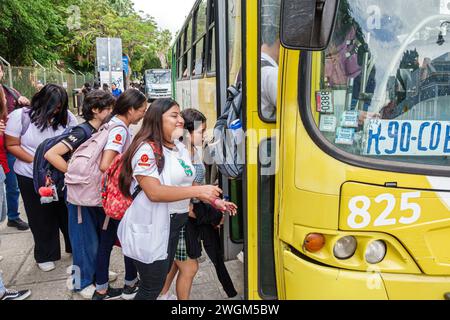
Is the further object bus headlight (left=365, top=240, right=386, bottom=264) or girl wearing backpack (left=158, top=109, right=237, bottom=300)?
girl wearing backpack (left=158, top=109, right=237, bottom=300)

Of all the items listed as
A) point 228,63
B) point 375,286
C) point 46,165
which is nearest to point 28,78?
point 46,165

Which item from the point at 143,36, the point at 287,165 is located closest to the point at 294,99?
the point at 287,165

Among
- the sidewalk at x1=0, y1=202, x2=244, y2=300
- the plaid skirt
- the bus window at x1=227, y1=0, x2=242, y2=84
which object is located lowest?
the sidewalk at x1=0, y1=202, x2=244, y2=300

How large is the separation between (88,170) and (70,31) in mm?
28974

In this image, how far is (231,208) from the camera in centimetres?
228

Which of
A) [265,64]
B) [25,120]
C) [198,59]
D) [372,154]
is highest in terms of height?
[198,59]

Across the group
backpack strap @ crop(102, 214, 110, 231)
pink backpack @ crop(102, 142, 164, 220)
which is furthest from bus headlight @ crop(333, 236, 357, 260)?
backpack strap @ crop(102, 214, 110, 231)

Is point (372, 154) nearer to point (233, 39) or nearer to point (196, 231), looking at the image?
point (196, 231)

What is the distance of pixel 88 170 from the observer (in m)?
2.77

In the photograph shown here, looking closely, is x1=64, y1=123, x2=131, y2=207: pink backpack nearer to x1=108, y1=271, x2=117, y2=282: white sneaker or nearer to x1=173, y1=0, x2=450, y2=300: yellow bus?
x1=108, y1=271, x2=117, y2=282: white sneaker

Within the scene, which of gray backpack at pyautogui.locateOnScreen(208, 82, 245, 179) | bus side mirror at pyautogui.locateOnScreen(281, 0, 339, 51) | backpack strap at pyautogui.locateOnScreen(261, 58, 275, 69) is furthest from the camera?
gray backpack at pyautogui.locateOnScreen(208, 82, 245, 179)

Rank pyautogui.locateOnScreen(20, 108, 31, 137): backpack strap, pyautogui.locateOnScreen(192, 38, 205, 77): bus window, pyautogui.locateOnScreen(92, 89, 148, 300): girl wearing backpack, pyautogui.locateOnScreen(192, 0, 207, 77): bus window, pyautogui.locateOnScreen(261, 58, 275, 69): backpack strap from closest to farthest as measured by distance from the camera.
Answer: pyautogui.locateOnScreen(261, 58, 275, 69): backpack strap → pyautogui.locateOnScreen(92, 89, 148, 300): girl wearing backpack → pyautogui.locateOnScreen(20, 108, 31, 137): backpack strap → pyautogui.locateOnScreen(192, 0, 207, 77): bus window → pyautogui.locateOnScreen(192, 38, 205, 77): bus window

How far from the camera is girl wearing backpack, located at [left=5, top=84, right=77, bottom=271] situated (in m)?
3.25

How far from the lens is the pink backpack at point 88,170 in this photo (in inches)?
108
